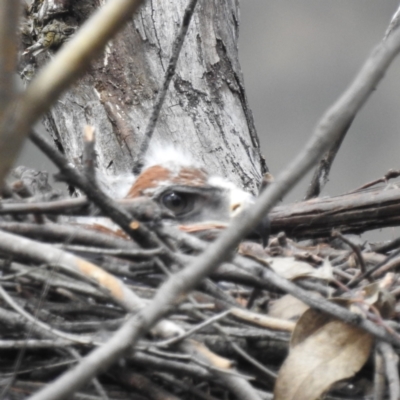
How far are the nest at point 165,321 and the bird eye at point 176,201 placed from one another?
45.5 inches

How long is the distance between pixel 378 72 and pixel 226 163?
298 centimetres

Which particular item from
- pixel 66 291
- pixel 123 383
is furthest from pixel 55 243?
pixel 123 383

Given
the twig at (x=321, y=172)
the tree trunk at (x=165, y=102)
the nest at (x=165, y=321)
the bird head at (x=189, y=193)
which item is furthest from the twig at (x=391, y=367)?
the tree trunk at (x=165, y=102)

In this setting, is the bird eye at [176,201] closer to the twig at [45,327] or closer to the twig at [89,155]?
the twig at [45,327]

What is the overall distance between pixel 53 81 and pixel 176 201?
8.04 ft

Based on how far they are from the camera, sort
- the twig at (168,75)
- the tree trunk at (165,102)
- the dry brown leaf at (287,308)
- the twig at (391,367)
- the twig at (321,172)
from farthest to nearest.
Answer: the tree trunk at (165,102) < the twig at (321,172) < the twig at (168,75) < the dry brown leaf at (287,308) < the twig at (391,367)

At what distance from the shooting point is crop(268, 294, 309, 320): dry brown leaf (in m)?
2.35

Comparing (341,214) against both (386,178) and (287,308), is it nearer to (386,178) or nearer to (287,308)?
(386,178)

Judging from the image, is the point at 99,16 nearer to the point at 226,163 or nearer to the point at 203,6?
the point at 226,163

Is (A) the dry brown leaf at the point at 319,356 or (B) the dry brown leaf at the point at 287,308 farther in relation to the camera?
(B) the dry brown leaf at the point at 287,308

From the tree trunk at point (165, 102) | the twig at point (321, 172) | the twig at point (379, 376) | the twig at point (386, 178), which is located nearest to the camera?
the twig at point (379, 376)

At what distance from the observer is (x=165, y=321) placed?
2.11m

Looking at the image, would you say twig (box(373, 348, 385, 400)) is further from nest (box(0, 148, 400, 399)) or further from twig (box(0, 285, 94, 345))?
twig (box(0, 285, 94, 345))

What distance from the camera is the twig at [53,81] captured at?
1.13m
